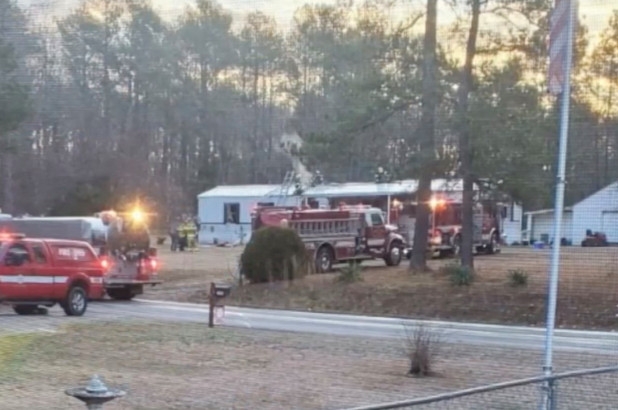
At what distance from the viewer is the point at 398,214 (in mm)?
14773

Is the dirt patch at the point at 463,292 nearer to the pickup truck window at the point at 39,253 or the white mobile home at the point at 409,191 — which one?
the white mobile home at the point at 409,191

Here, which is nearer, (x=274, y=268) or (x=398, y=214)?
(x=274, y=268)

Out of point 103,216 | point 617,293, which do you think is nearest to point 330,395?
point 617,293

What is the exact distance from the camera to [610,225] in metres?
7.64

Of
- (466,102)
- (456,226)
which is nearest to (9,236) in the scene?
(466,102)

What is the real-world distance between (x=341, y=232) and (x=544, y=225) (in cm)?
398

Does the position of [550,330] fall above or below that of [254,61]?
below

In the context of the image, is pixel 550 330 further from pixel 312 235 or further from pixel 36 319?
pixel 312 235

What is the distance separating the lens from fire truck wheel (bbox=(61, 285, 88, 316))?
9180 millimetres

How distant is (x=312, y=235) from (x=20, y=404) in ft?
30.4

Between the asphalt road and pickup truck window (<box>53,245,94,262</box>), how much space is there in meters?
0.49

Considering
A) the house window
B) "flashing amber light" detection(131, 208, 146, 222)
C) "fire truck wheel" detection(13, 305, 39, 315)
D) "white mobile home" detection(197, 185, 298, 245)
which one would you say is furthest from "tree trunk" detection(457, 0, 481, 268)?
"fire truck wheel" detection(13, 305, 39, 315)

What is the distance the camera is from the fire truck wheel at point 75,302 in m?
9.18

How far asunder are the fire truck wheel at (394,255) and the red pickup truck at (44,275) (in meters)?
5.75
